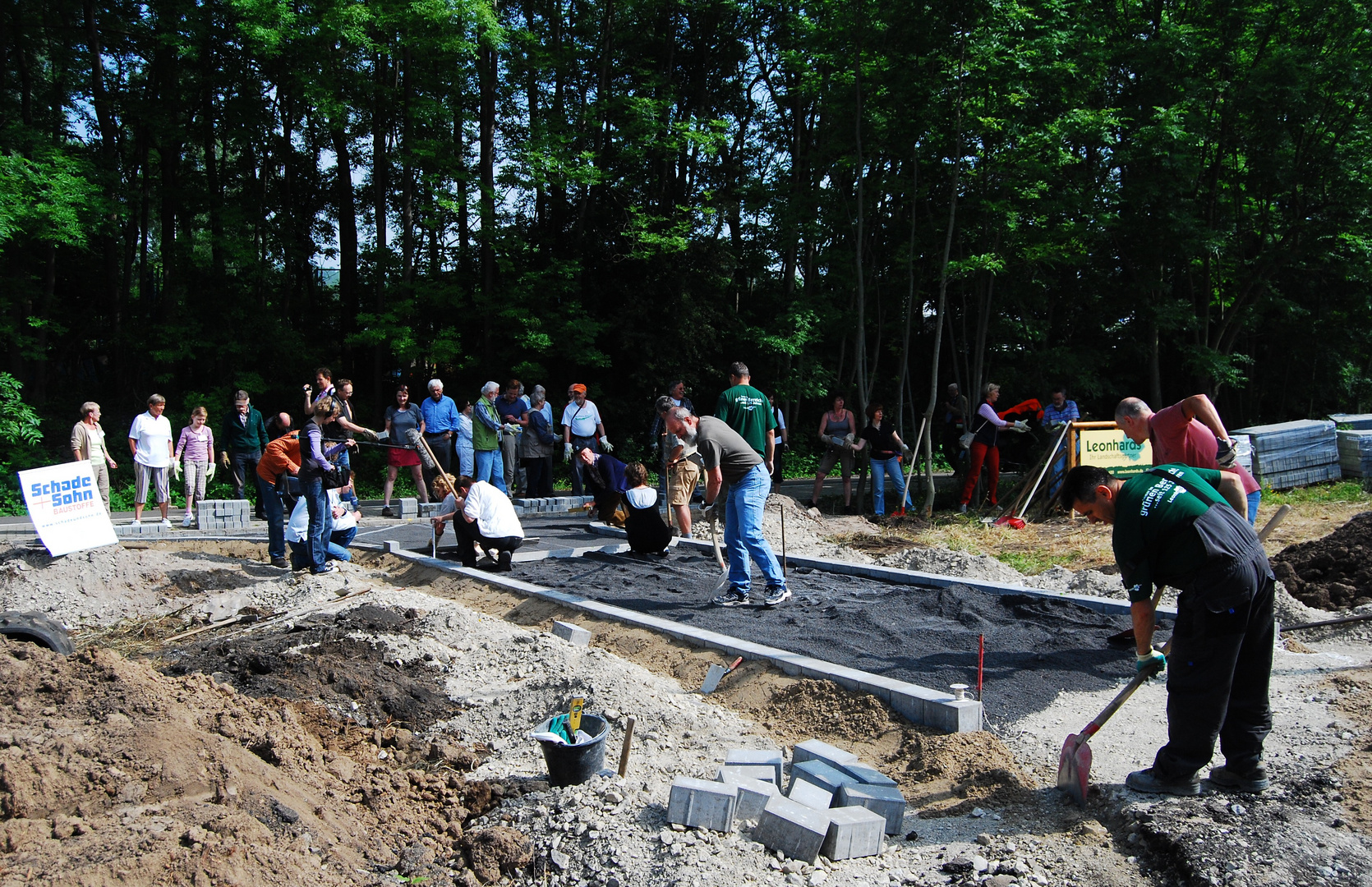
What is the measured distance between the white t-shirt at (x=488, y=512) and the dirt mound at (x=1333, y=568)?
688 centimetres

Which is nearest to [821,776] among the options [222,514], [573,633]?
[573,633]

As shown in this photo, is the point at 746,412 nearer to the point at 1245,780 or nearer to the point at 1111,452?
the point at 1111,452

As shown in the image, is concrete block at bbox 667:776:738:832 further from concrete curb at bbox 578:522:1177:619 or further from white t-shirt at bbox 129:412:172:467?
white t-shirt at bbox 129:412:172:467

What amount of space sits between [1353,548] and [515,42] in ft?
56.2

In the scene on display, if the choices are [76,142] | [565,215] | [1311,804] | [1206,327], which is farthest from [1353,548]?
[76,142]

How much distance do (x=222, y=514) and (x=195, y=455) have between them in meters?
0.90

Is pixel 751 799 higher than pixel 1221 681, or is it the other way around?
pixel 1221 681

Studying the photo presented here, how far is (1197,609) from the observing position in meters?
3.71

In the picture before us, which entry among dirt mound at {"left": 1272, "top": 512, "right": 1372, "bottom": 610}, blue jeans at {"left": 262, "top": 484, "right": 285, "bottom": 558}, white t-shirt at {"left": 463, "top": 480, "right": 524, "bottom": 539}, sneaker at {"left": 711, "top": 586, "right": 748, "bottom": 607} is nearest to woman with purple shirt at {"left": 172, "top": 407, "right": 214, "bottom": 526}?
blue jeans at {"left": 262, "top": 484, "right": 285, "bottom": 558}

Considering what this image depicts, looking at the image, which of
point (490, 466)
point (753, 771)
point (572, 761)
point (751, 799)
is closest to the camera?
point (751, 799)

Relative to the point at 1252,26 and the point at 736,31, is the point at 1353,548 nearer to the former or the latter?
the point at 1252,26

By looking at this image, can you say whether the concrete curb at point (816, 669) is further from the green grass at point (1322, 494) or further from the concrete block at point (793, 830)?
the green grass at point (1322, 494)

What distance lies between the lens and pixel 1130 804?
376 cm

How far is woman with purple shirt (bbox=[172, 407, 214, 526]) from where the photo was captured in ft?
40.0
